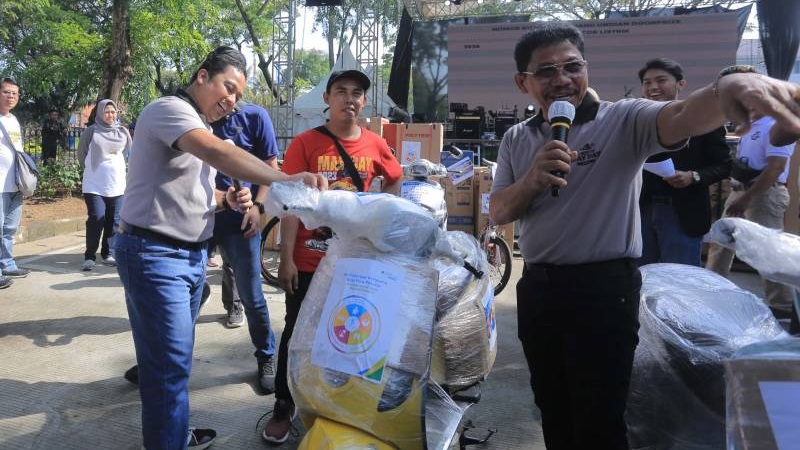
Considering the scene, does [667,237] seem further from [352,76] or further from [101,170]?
[101,170]

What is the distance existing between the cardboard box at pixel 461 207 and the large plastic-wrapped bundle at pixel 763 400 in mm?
6155

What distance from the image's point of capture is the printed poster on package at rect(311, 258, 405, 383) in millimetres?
1544

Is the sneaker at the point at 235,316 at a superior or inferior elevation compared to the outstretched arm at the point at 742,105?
inferior

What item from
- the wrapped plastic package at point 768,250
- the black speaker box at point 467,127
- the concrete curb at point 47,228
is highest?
the black speaker box at point 467,127

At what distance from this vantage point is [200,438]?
109 inches

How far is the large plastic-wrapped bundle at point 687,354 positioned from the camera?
91.8 inches

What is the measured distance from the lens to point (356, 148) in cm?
282

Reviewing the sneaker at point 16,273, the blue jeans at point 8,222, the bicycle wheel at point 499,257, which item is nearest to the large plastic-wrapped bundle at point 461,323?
the bicycle wheel at point 499,257

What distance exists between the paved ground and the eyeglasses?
1937 millimetres

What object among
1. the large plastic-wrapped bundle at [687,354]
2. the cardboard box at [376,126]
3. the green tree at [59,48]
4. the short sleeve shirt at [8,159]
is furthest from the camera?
the green tree at [59,48]

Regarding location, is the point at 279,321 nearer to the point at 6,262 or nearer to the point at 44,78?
the point at 6,262

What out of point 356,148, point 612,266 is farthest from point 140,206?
point 612,266

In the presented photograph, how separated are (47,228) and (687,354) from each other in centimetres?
869

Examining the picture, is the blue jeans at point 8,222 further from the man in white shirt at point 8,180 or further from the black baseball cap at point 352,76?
the black baseball cap at point 352,76
